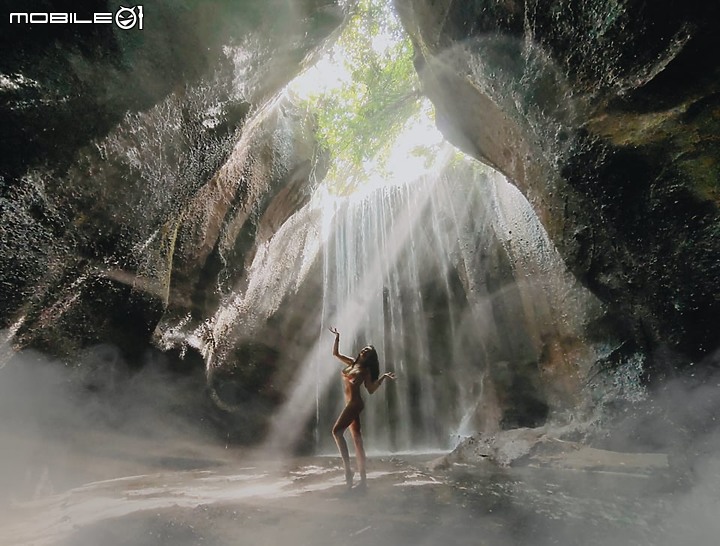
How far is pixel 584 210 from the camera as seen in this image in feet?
16.7

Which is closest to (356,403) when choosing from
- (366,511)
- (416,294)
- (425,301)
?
(366,511)

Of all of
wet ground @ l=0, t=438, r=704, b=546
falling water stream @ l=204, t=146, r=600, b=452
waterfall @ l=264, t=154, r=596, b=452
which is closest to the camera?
wet ground @ l=0, t=438, r=704, b=546

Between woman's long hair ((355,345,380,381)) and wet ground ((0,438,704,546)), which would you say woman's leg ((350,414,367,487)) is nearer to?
wet ground ((0,438,704,546))

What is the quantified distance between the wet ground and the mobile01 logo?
4.48 metres

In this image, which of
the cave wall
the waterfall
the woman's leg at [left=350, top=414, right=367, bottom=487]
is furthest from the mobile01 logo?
the waterfall

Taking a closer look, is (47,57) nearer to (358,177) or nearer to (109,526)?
(109,526)

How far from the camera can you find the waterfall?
10.6 metres

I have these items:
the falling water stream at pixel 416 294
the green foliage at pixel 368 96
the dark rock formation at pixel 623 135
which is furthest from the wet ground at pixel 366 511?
the green foliage at pixel 368 96

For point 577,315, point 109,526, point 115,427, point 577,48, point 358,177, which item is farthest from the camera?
point 358,177

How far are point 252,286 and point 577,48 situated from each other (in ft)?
28.0

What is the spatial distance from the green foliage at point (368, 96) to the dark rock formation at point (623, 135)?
6.64 m

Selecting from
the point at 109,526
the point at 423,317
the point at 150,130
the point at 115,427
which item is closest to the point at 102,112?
the point at 150,130

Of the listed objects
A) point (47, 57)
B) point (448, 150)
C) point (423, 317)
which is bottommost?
point (47, 57)

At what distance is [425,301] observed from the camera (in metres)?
13.6
